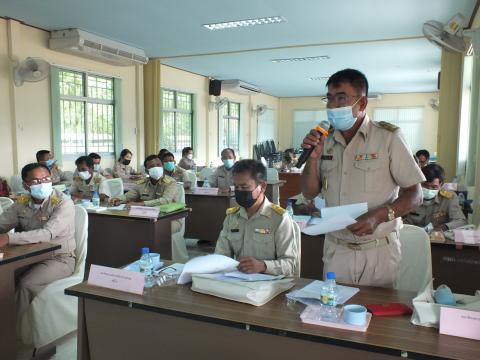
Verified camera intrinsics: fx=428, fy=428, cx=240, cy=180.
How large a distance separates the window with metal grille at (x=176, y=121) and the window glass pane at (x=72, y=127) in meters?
1.93

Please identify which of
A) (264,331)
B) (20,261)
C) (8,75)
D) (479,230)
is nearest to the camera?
(264,331)

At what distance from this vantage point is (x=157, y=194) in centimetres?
445

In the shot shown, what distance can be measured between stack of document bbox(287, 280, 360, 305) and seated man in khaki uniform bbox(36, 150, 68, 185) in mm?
5038

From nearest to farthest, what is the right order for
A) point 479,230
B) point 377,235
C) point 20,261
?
point 377,235
point 20,261
point 479,230

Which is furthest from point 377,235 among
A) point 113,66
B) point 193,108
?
point 193,108

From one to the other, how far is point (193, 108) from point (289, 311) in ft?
30.2

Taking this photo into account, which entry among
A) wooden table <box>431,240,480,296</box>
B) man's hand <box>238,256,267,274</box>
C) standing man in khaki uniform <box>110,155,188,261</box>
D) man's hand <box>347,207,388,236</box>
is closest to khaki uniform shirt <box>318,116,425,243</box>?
man's hand <box>347,207,388,236</box>

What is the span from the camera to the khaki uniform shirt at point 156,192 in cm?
426

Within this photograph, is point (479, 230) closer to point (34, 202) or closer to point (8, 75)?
point (34, 202)

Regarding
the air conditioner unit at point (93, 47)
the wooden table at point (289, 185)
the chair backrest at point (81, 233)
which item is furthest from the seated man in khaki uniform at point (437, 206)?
the air conditioner unit at point (93, 47)

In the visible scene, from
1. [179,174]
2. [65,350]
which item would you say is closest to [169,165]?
[179,174]

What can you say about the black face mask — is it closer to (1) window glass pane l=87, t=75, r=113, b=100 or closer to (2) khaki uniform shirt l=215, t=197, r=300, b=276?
(2) khaki uniform shirt l=215, t=197, r=300, b=276

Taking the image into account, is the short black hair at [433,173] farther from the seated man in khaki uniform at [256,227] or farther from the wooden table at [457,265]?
the seated man in khaki uniform at [256,227]

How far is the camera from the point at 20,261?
2322 millimetres
